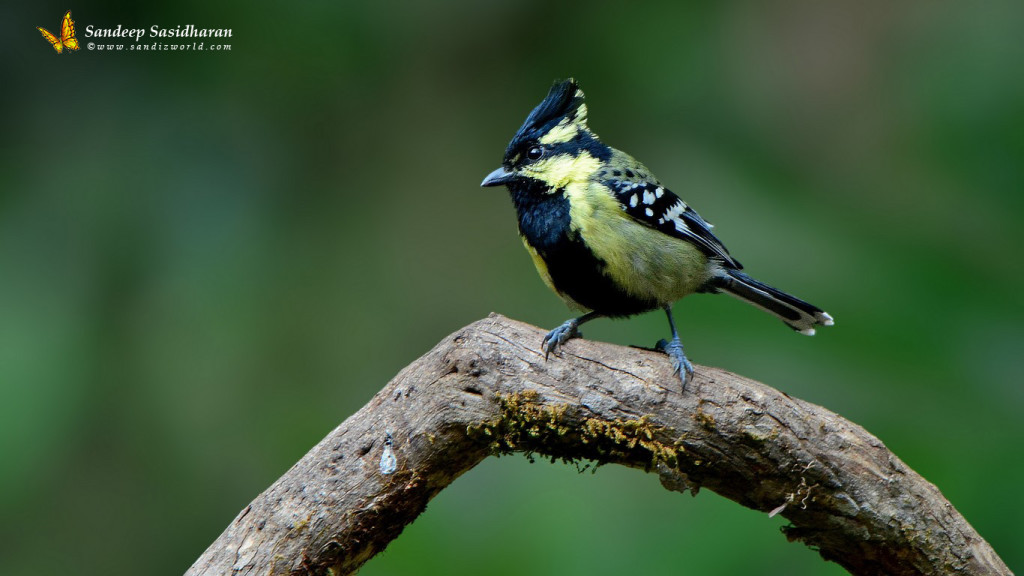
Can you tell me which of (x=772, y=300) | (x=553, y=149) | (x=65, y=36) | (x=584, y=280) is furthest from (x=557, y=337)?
(x=65, y=36)

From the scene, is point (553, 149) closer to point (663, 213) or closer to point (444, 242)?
point (663, 213)

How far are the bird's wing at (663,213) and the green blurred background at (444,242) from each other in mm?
1430

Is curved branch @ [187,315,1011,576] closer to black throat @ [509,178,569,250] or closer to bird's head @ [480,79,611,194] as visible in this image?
black throat @ [509,178,569,250]

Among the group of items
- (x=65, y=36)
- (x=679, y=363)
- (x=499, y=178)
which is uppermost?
(x=65, y=36)

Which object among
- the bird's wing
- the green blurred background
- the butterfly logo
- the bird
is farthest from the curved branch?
the butterfly logo

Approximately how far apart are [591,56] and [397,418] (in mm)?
3540

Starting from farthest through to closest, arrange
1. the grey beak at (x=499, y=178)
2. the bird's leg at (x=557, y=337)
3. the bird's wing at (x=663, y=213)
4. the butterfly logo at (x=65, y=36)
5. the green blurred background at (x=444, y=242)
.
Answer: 1. the butterfly logo at (x=65, y=36)
2. the green blurred background at (x=444, y=242)
3. the grey beak at (x=499, y=178)
4. the bird's wing at (x=663, y=213)
5. the bird's leg at (x=557, y=337)

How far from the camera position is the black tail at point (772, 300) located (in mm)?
3184

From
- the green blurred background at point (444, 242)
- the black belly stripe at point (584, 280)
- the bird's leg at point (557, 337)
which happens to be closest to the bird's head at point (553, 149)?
the black belly stripe at point (584, 280)

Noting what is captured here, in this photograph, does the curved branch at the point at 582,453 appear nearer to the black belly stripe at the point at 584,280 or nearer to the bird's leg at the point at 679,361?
the bird's leg at the point at 679,361

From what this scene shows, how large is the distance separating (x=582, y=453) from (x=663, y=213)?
3.19 feet

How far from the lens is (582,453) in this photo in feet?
8.05

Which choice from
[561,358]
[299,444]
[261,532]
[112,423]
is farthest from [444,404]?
[112,423]

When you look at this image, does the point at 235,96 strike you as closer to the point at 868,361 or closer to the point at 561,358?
the point at 561,358
